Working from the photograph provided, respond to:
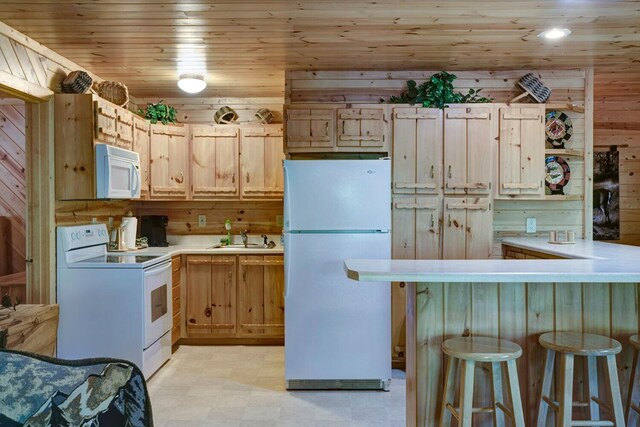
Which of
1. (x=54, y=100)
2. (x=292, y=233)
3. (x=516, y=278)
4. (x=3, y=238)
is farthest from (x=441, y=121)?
(x=3, y=238)

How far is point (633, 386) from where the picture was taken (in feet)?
7.16

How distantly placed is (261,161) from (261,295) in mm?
1300

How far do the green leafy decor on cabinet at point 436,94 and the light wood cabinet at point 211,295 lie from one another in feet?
6.97

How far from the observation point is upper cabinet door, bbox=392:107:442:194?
3582 millimetres

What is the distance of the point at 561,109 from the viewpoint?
12.3 feet

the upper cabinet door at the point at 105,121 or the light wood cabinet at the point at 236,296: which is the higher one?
the upper cabinet door at the point at 105,121

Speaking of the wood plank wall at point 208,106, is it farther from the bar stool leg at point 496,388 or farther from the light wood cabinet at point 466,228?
the bar stool leg at point 496,388

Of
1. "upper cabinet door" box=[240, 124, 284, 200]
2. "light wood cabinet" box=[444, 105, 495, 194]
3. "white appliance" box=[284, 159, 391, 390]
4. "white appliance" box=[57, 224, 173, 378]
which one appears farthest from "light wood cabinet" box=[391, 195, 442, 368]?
"white appliance" box=[57, 224, 173, 378]

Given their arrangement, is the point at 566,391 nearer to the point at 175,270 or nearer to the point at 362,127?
the point at 362,127

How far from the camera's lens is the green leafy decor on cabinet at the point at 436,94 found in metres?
3.61

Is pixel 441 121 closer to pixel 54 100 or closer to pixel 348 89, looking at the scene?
pixel 348 89

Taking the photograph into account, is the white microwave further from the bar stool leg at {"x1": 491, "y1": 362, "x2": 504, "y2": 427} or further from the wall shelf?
the wall shelf

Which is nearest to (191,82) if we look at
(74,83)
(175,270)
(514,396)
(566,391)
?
(74,83)


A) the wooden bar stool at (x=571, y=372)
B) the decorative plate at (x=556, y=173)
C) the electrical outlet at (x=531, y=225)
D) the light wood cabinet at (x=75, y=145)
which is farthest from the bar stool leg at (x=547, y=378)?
the light wood cabinet at (x=75, y=145)
